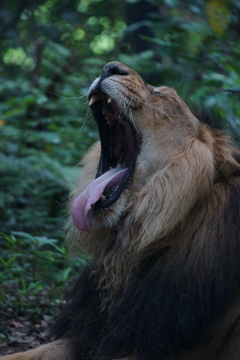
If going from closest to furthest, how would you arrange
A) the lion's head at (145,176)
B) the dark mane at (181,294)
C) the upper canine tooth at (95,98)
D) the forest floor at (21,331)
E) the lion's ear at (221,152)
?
the dark mane at (181,294) < the lion's head at (145,176) < the lion's ear at (221,152) < the upper canine tooth at (95,98) < the forest floor at (21,331)

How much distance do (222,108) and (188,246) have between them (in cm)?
232

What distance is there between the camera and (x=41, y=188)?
621cm

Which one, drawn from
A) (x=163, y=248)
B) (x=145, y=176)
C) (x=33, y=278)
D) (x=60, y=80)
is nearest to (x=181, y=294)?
(x=163, y=248)

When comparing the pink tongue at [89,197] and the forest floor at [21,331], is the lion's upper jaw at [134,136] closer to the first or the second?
the pink tongue at [89,197]

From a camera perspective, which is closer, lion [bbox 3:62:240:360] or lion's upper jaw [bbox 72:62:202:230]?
lion [bbox 3:62:240:360]

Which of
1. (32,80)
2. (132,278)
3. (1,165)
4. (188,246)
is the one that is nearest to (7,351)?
(132,278)

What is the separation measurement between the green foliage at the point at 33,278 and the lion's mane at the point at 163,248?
0.85 meters

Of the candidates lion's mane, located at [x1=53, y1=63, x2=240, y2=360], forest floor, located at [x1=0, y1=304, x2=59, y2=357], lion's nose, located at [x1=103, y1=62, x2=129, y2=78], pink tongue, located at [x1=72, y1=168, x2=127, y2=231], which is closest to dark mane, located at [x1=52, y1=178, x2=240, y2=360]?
lion's mane, located at [x1=53, y1=63, x2=240, y2=360]

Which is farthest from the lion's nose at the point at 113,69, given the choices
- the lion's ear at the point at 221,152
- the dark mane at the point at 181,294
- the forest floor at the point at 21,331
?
the forest floor at the point at 21,331

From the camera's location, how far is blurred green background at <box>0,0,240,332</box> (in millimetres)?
4797

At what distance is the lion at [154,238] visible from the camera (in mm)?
2740

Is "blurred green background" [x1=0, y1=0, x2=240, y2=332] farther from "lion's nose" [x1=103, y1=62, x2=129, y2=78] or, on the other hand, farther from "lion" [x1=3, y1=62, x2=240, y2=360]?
"lion" [x1=3, y1=62, x2=240, y2=360]

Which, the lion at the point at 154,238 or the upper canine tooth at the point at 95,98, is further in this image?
the upper canine tooth at the point at 95,98

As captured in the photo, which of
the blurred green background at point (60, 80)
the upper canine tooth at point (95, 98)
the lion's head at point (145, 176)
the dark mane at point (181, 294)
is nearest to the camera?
the dark mane at point (181, 294)
